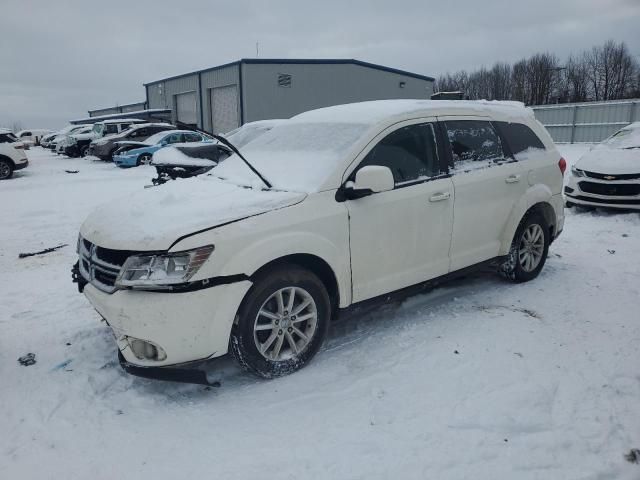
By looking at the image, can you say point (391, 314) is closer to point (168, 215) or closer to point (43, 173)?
point (168, 215)

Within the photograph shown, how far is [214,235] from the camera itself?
2.98 metres

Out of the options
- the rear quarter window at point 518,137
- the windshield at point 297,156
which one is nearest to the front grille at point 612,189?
the rear quarter window at point 518,137

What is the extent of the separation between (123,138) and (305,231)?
20008 millimetres

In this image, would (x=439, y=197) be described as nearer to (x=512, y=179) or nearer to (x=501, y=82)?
(x=512, y=179)

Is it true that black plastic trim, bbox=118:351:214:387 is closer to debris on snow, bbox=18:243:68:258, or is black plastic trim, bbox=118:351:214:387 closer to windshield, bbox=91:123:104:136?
debris on snow, bbox=18:243:68:258

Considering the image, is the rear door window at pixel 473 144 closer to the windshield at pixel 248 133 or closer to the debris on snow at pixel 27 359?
the debris on snow at pixel 27 359

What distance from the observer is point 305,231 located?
3305 millimetres

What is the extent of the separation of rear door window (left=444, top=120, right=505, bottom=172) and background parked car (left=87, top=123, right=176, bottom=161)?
18.5 meters

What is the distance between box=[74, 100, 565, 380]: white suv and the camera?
9.68 ft

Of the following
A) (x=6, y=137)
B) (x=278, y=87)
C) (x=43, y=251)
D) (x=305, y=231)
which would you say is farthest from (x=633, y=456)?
(x=278, y=87)

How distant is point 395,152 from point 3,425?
3257 mm

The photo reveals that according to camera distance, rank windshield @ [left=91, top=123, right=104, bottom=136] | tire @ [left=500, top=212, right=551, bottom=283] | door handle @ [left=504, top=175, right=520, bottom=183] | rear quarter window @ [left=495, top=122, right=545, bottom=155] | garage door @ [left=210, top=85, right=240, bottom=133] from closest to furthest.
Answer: door handle @ [left=504, top=175, right=520, bottom=183] < rear quarter window @ [left=495, top=122, right=545, bottom=155] < tire @ [left=500, top=212, right=551, bottom=283] < windshield @ [left=91, top=123, right=104, bottom=136] < garage door @ [left=210, top=85, right=240, bottom=133]

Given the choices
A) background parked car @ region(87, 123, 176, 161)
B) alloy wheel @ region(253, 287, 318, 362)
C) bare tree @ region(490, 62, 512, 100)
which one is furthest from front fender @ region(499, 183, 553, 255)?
bare tree @ region(490, 62, 512, 100)

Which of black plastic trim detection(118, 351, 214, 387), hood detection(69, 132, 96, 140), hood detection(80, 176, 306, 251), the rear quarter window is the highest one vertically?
hood detection(69, 132, 96, 140)
